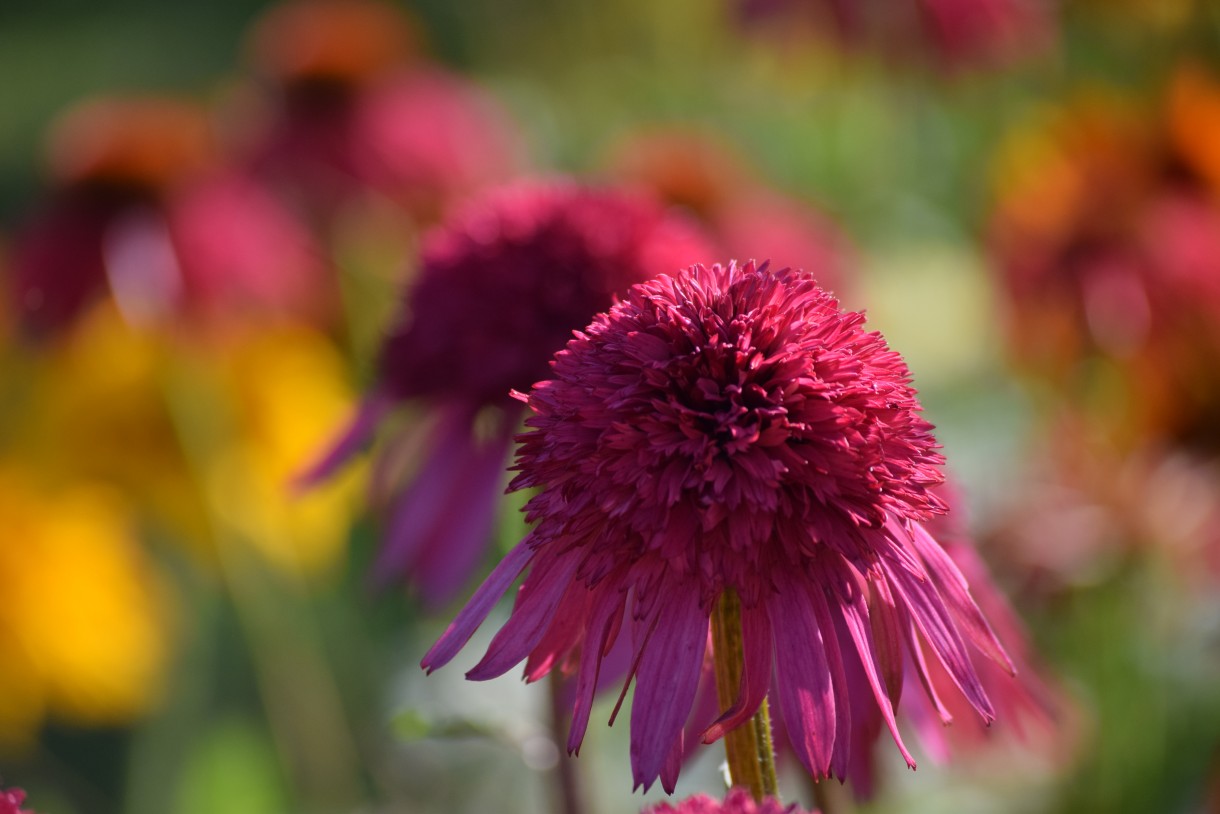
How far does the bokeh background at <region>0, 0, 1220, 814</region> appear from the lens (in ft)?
2.68

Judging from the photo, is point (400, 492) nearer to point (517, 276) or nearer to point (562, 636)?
point (517, 276)

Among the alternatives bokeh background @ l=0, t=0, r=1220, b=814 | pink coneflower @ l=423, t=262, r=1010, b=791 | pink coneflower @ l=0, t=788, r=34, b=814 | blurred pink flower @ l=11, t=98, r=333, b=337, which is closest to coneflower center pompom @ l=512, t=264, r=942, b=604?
pink coneflower @ l=423, t=262, r=1010, b=791

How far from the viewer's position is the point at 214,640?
114cm

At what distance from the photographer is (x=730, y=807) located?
9.2 inches

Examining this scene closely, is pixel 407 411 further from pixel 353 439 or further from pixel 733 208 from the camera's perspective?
pixel 733 208

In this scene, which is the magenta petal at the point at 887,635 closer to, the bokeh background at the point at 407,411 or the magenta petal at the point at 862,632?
the magenta petal at the point at 862,632

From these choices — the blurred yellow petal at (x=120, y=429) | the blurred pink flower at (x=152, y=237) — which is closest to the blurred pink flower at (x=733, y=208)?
the blurred pink flower at (x=152, y=237)

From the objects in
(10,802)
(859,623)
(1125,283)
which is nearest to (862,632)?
(859,623)

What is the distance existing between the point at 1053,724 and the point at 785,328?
0.24 metres

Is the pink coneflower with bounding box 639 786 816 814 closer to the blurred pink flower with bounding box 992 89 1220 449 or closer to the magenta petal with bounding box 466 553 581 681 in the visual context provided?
the magenta petal with bounding box 466 553 581 681

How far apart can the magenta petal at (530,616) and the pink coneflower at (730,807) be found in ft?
0.17

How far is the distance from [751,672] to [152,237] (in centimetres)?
82

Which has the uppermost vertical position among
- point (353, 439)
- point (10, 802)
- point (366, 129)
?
point (366, 129)

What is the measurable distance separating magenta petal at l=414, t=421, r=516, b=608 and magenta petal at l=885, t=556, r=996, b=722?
8.6 inches
